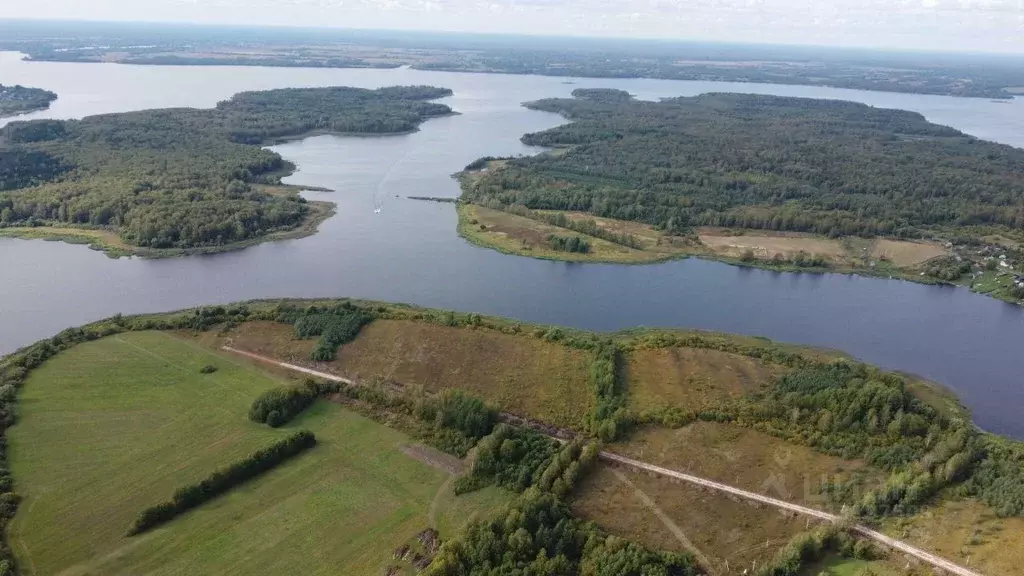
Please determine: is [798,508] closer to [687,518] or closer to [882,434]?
[687,518]

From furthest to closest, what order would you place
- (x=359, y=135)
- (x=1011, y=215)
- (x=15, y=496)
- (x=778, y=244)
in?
(x=359, y=135), (x=1011, y=215), (x=778, y=244), (x=15, y=496)

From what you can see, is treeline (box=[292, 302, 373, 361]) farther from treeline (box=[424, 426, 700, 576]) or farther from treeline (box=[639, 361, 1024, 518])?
treeline (box=[639, 361, 1024, 518])

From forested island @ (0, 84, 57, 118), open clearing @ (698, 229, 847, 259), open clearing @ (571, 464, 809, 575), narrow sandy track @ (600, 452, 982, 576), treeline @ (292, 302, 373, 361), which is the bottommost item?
open clearing @ (571, 464, 809, 575)

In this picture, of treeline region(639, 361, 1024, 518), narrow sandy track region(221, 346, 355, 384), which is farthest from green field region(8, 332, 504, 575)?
treeline region(639, 361, 1024, 518)

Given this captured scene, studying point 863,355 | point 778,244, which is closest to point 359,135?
point 778,244

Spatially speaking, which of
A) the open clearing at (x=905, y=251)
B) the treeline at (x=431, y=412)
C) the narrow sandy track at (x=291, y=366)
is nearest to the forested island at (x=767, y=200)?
the open clearing at (x=905, y=251)

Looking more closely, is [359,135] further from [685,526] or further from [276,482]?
[685,526]
